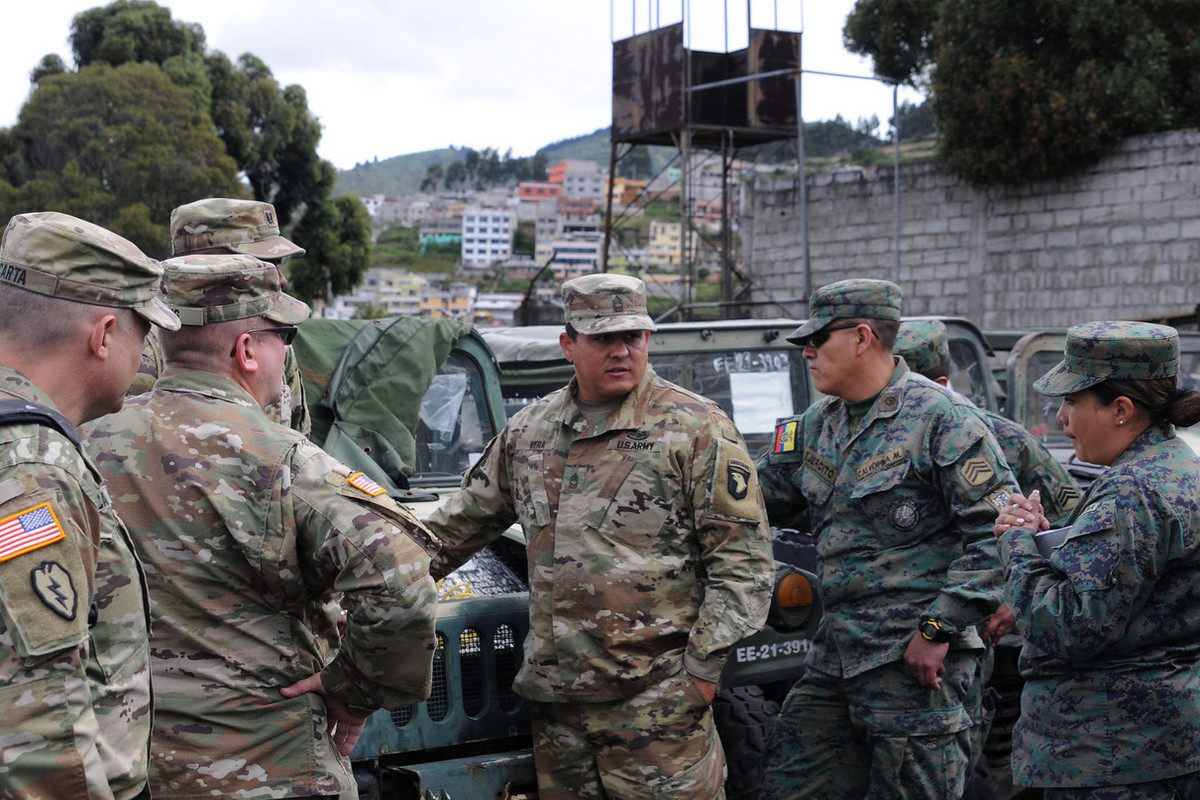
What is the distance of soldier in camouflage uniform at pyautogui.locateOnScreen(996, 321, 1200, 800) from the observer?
268 cm

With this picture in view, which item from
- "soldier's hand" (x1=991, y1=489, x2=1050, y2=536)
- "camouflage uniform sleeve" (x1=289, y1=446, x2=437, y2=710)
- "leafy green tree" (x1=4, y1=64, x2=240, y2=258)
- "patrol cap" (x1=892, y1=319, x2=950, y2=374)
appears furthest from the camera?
"leafy green tree" (x1=4, y1=64, x2=240, y2=258)

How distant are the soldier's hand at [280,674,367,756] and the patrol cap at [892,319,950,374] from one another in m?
2.66

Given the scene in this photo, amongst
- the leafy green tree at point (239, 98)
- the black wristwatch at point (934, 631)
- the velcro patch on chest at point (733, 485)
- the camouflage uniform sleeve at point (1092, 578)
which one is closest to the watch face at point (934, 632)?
the black wristwatch at point (934, 631)

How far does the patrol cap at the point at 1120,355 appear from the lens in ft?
9.18

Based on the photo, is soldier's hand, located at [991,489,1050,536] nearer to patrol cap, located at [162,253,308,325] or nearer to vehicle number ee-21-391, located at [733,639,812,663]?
vehicle number ee-21-391, located at [733,639,812,663]

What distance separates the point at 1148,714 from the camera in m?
2.77

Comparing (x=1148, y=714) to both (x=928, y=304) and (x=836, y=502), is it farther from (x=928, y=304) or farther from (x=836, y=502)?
(x=928, y=304)

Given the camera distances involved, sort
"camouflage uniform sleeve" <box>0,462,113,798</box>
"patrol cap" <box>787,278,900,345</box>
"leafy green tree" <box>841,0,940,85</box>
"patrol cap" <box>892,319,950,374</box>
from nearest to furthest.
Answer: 1. "camouflage uniform sleeve" <box>0,462,113,798</box>
2. "patrol cap" <box>787,278,900,345</box>
3. "patrol cap" <box>892,319,950,374</box>
4. "leafy green tree" <box>841,0,940,85</box>

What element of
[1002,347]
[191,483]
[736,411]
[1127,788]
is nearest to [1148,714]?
[1127,788]

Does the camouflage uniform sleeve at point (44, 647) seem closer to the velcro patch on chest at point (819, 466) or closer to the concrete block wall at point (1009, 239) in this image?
the velcro patch on chest at point (819, 466)

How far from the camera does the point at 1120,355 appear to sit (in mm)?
2797

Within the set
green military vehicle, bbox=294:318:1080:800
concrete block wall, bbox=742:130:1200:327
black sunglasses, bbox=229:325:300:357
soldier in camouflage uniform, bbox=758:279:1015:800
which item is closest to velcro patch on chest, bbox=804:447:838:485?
soldier in camouflage uniform, bbox=758:279:1015:800

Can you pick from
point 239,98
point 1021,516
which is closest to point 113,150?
point 239,98

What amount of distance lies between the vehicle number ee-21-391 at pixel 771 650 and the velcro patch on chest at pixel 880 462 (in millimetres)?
568
